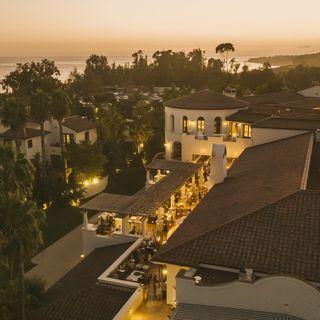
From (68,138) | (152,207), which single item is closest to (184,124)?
(68,138)

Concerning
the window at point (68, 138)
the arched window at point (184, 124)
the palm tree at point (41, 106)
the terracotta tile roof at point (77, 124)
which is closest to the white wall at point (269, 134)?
the arched window at point (184, 124)

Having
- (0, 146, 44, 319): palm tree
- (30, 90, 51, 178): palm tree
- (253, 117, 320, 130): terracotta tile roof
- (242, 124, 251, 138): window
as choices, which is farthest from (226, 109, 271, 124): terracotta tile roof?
(0, 146, 44, 319): palm tree

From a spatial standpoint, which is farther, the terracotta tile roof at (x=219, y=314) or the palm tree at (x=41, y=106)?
the palm tree at (x=41, y=106)

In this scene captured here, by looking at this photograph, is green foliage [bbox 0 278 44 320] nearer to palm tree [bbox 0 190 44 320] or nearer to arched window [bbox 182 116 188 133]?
palm tree [bbox 0 190 44 320]

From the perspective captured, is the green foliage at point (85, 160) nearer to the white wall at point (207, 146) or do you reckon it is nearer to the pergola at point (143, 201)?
the white wall at point (207, 146)

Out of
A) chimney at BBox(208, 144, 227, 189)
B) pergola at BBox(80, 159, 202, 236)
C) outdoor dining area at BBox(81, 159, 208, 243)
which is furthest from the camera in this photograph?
chimney at BBox(208, 144, 227, 189)

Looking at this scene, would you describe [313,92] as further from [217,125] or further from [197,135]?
[197,135]

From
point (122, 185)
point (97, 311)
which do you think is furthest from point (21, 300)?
point (122, 185)
